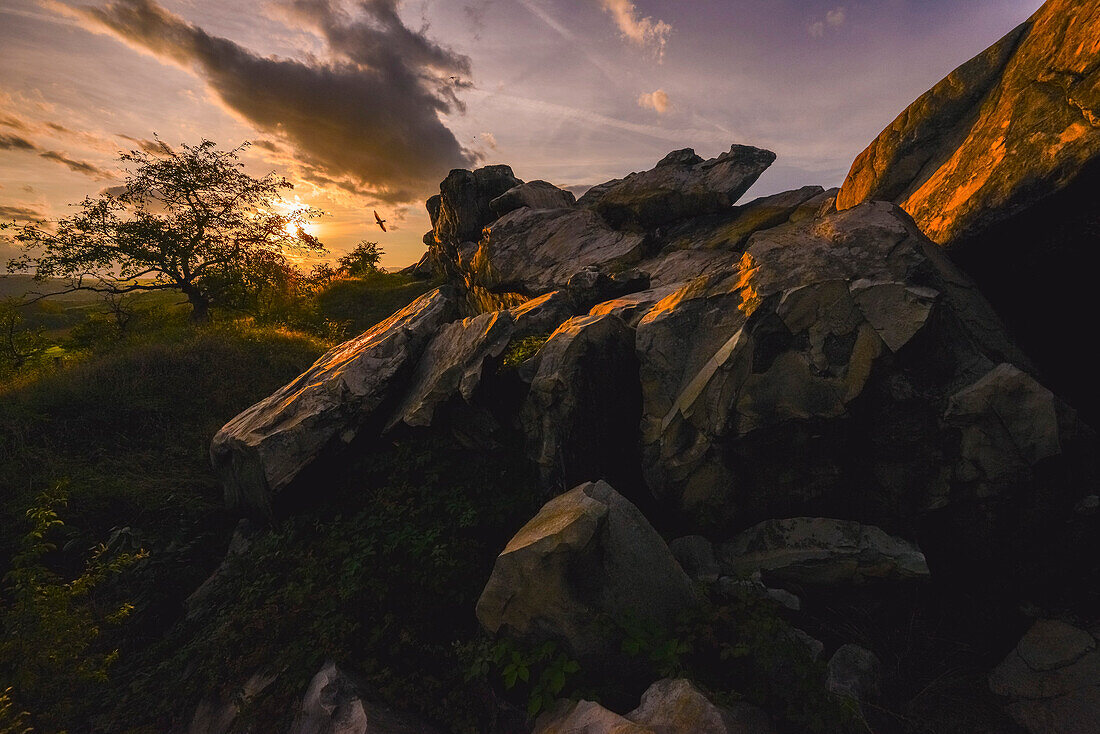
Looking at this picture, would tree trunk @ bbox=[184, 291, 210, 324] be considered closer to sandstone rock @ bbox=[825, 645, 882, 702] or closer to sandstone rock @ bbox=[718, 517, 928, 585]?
sandstone rock @ bbox=[718, 517, 928, 585]

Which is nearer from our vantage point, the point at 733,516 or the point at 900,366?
the point at 900,366

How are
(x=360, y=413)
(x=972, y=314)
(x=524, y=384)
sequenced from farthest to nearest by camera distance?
(x=360, y=413), (x=524, y=384), (x=972, y=314)

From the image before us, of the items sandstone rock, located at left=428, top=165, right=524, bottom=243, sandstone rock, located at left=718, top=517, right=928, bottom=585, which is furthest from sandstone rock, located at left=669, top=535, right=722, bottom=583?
sandstone rock, located at left=428, top=165, right=524, bottom=243

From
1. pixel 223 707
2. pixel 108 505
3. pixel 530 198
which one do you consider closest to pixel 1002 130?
pixel 223 707

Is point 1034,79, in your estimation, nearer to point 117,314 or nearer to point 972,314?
point 972,314

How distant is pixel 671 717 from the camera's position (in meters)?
3.22

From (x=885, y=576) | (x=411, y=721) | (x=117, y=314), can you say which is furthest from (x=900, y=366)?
(x=117, y=314)

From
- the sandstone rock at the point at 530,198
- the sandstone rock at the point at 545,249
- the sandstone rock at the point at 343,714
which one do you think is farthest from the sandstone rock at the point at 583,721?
the sandstone rock at the point at 530,198

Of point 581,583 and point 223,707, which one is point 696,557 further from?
point 223,707

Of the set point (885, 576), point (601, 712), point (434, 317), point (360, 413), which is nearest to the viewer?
point (601, 712)

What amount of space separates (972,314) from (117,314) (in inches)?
1194

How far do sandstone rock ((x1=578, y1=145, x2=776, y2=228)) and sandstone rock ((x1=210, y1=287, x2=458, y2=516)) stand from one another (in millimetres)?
9898

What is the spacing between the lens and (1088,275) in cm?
530

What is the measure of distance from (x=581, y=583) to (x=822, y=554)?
324cm
